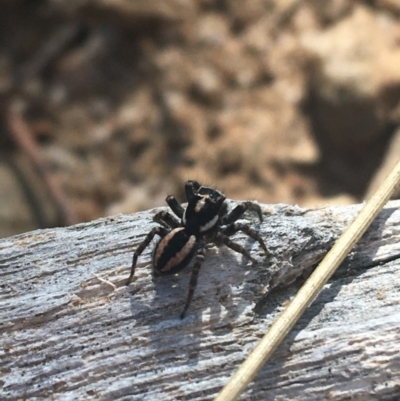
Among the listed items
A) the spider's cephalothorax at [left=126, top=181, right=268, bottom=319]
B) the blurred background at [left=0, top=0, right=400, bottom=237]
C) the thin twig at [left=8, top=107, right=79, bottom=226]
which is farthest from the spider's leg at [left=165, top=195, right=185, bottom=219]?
the thin twig at [left=8, top=107, right=79, bottom=226]

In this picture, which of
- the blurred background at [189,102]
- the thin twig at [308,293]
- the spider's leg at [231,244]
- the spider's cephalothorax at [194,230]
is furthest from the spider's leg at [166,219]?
the blurred background at [189,102]

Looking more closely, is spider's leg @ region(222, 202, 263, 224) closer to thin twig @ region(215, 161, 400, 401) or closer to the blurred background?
thin twig @ region(215, 161, 400, 401)

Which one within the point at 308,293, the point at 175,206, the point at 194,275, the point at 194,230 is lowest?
the point at 308,293

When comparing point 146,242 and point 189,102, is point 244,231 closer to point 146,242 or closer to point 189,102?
point 146,242

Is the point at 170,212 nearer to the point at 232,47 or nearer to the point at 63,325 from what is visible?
the point at 63,325

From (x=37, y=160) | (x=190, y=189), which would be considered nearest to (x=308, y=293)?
(x=190, y=189)

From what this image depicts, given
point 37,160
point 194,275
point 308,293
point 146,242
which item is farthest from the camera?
point 37,160

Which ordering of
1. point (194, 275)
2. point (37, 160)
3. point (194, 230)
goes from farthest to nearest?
point (37, 160), point (194, 230), point (194, 275)
